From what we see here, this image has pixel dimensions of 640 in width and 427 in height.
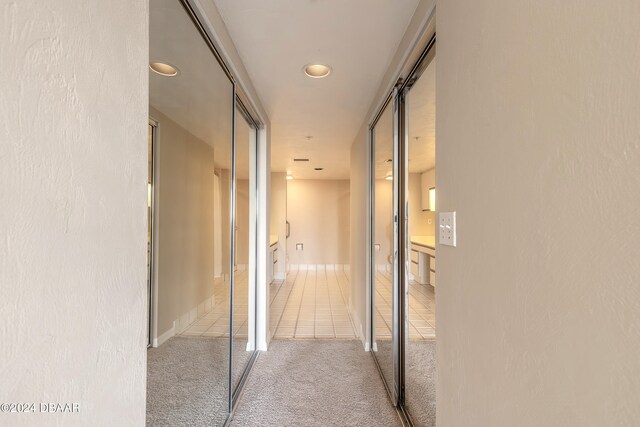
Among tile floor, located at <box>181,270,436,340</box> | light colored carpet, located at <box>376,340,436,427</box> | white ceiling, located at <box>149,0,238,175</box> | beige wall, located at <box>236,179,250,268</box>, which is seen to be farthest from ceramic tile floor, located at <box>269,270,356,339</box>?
white ceiling, located at <box>149,0,238,175</box>

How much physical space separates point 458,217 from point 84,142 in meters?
0.99

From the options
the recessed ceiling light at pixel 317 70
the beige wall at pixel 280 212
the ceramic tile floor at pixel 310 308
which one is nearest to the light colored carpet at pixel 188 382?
the ceramic tile floor at pixel 310 308

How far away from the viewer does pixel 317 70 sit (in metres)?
2.05

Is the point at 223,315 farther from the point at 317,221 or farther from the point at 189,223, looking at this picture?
the point at 317,221

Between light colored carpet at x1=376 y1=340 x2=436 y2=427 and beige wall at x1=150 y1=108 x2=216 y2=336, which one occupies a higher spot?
beige wall at x1=150 y1=108 x2=216 y2=336

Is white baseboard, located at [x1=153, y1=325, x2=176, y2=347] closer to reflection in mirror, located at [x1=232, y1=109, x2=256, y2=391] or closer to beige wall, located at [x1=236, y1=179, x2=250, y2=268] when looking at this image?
reflection in mirror, located at [x1=232, y1=109, x2=256, y2=391]

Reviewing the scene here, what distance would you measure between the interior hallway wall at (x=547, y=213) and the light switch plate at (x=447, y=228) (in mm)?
57

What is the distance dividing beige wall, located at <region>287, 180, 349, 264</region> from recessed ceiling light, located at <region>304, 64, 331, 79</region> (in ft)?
17.6

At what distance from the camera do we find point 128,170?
2.42 ft

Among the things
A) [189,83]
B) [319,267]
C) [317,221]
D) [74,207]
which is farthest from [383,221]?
[319,267]

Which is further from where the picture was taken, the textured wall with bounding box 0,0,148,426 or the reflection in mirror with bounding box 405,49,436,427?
the reflection in mirror with bounding box 405,49,436,427

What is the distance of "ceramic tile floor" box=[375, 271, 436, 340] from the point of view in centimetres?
141

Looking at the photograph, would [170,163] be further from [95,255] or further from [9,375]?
[9,375]

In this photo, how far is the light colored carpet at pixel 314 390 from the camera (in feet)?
5.90
